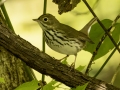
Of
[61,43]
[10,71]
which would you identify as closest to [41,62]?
[61,43]

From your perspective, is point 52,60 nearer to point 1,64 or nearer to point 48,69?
point 48,69

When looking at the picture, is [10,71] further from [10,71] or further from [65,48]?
[65,48]

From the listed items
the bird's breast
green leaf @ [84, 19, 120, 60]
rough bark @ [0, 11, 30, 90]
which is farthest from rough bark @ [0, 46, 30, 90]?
green leaf @ [84, 19, 120, 60]

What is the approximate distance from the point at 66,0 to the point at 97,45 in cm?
23

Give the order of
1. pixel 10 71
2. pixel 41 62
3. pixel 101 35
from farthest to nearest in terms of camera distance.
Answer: pixel 10 71 → pixel 101 35 → pixel 41 62

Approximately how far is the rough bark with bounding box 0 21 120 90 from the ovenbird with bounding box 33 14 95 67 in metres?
0.20

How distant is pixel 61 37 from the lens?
60.0 inches

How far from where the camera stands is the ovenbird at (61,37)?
1.50 m

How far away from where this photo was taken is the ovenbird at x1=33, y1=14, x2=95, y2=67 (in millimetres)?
1497

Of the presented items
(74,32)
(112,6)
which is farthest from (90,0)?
(112,6)

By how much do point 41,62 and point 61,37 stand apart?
0.98ft

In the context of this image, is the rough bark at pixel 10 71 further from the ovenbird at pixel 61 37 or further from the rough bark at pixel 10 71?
the ovenbird at pixel 61 37

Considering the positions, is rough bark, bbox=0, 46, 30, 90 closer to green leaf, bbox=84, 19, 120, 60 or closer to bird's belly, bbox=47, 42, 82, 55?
bird's belly, bbox=47, 42, 82, 55

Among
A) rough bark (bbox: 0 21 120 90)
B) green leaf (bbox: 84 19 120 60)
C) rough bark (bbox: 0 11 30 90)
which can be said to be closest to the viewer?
rough bark (bbox: 0 21 120 90)
